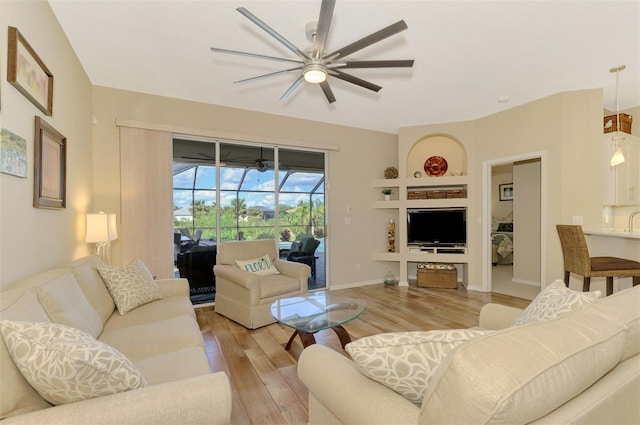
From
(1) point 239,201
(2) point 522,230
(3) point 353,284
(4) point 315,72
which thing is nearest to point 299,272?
(1) point 239,201

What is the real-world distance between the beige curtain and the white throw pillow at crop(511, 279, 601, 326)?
3.70 metres

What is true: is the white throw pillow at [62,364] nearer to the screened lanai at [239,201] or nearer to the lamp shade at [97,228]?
the lamp shade at [97,228]

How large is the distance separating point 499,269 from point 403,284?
300cm

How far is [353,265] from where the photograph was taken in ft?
16.4

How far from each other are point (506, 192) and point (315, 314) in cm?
702

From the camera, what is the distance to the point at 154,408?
93cm

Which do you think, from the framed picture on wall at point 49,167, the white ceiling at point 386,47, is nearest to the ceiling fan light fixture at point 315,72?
the white ceiling at point 386,47

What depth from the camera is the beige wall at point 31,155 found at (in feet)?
5.20

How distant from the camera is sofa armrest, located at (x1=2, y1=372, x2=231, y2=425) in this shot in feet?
2.86

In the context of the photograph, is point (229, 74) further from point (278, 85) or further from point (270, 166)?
point (270, 166)

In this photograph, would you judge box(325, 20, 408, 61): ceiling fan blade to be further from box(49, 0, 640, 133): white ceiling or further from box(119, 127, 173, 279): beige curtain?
box(119, 127, 173, 279): beige curtain

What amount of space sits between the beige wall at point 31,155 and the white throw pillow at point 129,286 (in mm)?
384

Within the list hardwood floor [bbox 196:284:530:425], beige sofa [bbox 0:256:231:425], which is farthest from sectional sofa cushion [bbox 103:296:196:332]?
hardwood floor [bbox 196:284:530:425]

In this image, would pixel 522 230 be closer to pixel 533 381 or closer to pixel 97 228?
pixel 533 381
